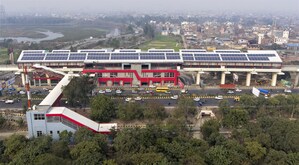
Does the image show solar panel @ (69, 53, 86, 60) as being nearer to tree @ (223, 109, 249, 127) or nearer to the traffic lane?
the traffic lane

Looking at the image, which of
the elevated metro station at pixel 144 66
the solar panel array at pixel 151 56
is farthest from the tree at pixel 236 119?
the solar panel array at pixel 151 56

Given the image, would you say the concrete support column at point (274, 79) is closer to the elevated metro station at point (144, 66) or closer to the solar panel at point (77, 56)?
the elevated metro station at point (144, 66)

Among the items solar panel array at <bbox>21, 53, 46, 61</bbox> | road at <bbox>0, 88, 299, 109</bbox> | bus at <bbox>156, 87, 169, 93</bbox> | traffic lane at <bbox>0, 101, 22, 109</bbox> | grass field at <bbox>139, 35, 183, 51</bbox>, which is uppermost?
solar panel array at <bbox>21, 53, 46, 61</bbox>

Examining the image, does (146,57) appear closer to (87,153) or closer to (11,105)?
(11,105)

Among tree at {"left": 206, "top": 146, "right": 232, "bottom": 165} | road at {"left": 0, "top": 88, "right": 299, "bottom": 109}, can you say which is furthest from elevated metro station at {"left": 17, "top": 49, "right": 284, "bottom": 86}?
tree at {"left": 206, "top": 146, "right": 232, "bottom": 165}

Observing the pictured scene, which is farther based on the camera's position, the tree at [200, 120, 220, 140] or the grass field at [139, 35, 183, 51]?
the grass field at [139, 35, 183, 51]

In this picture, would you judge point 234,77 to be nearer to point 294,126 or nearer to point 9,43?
point 294,126
